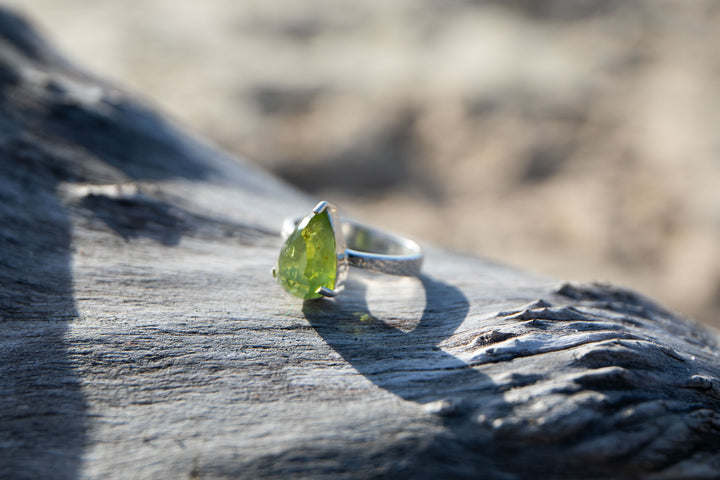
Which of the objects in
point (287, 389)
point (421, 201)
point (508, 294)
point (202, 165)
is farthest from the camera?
point (421, 201)

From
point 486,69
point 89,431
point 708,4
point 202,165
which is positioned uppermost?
point 708,4

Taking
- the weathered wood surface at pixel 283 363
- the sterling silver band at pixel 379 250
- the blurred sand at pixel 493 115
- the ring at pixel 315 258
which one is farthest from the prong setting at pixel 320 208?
the blurred sand at pixel 493 115

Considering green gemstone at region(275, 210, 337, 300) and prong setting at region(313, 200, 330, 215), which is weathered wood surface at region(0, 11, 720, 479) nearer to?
green gemstone at region(275, 210, 337, 300)

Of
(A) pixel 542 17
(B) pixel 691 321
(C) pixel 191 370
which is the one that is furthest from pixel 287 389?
(A) pixel 542 17

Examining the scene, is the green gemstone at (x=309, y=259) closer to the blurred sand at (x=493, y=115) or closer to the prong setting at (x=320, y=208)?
the prong setting at (x=320, y=208)

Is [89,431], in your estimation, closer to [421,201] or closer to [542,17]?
[421,201]

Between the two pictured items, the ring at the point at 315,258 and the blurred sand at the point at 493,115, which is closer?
the ring at the point at 315,258

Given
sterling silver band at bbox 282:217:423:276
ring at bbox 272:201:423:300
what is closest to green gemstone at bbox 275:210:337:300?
ring at bbox 272:201:423:300
